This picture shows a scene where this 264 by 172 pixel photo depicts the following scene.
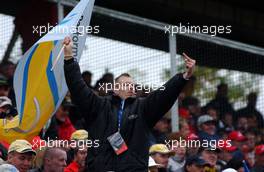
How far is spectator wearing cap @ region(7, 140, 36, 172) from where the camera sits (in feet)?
31.7

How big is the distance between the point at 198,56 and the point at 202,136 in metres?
1.04

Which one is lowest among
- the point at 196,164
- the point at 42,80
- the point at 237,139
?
the point at 196,164

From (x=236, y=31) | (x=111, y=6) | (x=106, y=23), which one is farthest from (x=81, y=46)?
(x=236, y=31)

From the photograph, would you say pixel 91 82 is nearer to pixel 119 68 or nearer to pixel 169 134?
pixel 119 68

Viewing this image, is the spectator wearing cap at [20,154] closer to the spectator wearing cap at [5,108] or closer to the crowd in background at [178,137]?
the crowd in background at [178,137]

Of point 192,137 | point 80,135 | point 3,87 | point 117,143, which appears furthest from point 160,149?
point 117,143

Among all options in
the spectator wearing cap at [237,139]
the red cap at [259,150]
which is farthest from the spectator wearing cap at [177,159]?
the spectator wearing cap at [237,139]

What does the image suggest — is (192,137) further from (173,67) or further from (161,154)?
(161,154)

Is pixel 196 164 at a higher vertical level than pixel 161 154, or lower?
lower

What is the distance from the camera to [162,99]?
915 centimetres

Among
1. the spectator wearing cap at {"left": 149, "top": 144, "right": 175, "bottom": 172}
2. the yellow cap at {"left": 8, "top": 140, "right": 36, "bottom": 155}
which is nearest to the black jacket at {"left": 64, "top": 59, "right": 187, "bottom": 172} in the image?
the yellow cap at {"left": 8, "top": 140, "right": 36, "bottom": 155}

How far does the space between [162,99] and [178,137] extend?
3186 millimetres

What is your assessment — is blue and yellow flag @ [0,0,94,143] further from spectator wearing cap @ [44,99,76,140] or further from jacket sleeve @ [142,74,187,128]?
spectator wearing cap @ [44,99,76,140]

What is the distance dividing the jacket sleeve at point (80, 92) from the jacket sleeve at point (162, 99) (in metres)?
0.43
